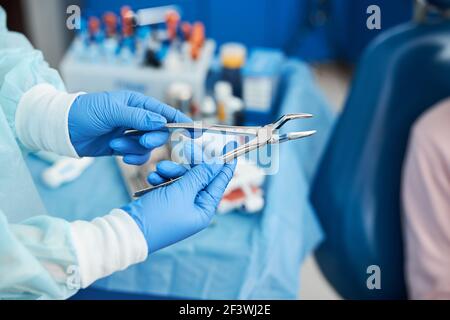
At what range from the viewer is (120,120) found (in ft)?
2.47

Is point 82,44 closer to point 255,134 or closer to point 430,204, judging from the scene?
point 255,134

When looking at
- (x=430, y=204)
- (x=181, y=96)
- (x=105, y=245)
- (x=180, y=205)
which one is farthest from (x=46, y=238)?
(x=430, y=204)

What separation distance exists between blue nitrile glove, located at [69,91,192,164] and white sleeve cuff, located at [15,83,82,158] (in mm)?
15

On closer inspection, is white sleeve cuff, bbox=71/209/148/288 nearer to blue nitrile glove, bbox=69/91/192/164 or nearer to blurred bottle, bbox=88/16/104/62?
blue nitrile glove, bbox=69/91/192/164

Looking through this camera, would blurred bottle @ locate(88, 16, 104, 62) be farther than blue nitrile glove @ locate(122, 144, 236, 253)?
Yes

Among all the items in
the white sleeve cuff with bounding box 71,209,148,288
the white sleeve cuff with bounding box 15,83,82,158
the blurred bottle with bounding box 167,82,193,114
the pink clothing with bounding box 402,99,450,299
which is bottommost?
the pink clothing with bounding box 402,99,450,299

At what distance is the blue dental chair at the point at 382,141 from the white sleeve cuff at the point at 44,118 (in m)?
0.69

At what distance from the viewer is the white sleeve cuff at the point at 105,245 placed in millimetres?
665

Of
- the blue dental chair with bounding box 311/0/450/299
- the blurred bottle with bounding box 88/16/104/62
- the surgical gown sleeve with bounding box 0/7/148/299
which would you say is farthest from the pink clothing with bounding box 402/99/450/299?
the blurred bottle with bounding box 88/16/104/62

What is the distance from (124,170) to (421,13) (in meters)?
0.75

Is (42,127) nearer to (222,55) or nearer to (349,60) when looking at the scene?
(222,55)

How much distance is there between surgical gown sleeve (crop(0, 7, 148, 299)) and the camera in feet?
2.09

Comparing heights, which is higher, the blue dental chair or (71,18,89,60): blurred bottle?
(71,18,89,60): blurred bottle

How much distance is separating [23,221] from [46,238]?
0.08 m
